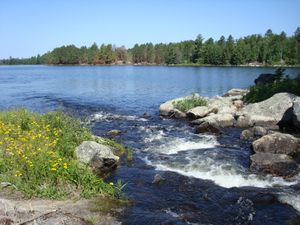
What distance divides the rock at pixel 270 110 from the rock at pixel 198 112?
302 cm

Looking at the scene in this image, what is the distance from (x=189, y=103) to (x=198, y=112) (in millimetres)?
2951

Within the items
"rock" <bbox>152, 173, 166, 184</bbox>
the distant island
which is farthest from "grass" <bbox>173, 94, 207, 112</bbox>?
the distant island

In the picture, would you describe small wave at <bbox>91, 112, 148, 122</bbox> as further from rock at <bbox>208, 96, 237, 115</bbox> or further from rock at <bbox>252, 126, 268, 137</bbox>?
rock at <bbox>252, 126, 268, 137</bbox>

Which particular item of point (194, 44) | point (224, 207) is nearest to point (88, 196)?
point (224, 207)

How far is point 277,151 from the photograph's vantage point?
61.3ft

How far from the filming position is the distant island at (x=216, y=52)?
13700cm

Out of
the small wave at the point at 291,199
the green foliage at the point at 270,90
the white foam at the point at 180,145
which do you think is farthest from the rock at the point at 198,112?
the small wave at the point at 291,199

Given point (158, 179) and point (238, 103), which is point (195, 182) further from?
point (238, 103)

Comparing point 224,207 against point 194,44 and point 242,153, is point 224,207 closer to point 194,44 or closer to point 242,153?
point 242,153

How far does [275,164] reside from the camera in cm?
1648

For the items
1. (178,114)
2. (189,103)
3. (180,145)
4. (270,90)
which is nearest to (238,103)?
(270,90)

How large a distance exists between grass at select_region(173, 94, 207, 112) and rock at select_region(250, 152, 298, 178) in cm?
1486

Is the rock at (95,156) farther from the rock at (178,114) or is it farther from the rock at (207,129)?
the rock at (178,114)

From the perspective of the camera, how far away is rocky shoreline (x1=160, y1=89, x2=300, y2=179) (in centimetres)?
1675
